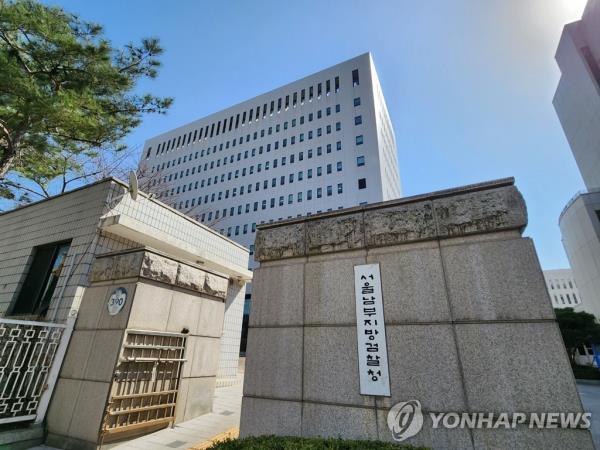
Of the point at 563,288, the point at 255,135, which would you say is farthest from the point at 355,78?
the point at 563,288

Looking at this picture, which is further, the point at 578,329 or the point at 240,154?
the point at 240,154

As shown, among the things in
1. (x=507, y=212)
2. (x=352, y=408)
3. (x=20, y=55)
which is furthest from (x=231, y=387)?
(x=20, y=55)

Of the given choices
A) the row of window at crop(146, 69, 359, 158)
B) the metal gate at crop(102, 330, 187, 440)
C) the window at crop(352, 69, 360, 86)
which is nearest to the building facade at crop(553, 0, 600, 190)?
the window at crop(352, 69, 360, 86)

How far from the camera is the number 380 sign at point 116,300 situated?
5772 mm

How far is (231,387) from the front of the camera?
11.0m

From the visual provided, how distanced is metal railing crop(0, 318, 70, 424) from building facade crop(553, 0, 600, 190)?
4939 cm

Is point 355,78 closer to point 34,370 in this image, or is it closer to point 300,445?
point 34,370

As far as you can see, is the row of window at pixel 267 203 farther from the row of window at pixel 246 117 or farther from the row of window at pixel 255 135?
the row of window at pixel 246 117

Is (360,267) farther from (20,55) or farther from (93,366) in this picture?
(20,55)

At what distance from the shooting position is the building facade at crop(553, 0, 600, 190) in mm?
32531

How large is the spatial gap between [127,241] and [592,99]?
48.4 meters

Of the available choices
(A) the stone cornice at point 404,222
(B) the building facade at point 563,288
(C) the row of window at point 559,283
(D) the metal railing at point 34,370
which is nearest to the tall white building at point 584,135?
(A) the stone cornice at point 404,222

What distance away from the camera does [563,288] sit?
230 feet

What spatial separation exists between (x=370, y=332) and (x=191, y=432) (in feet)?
15.7
